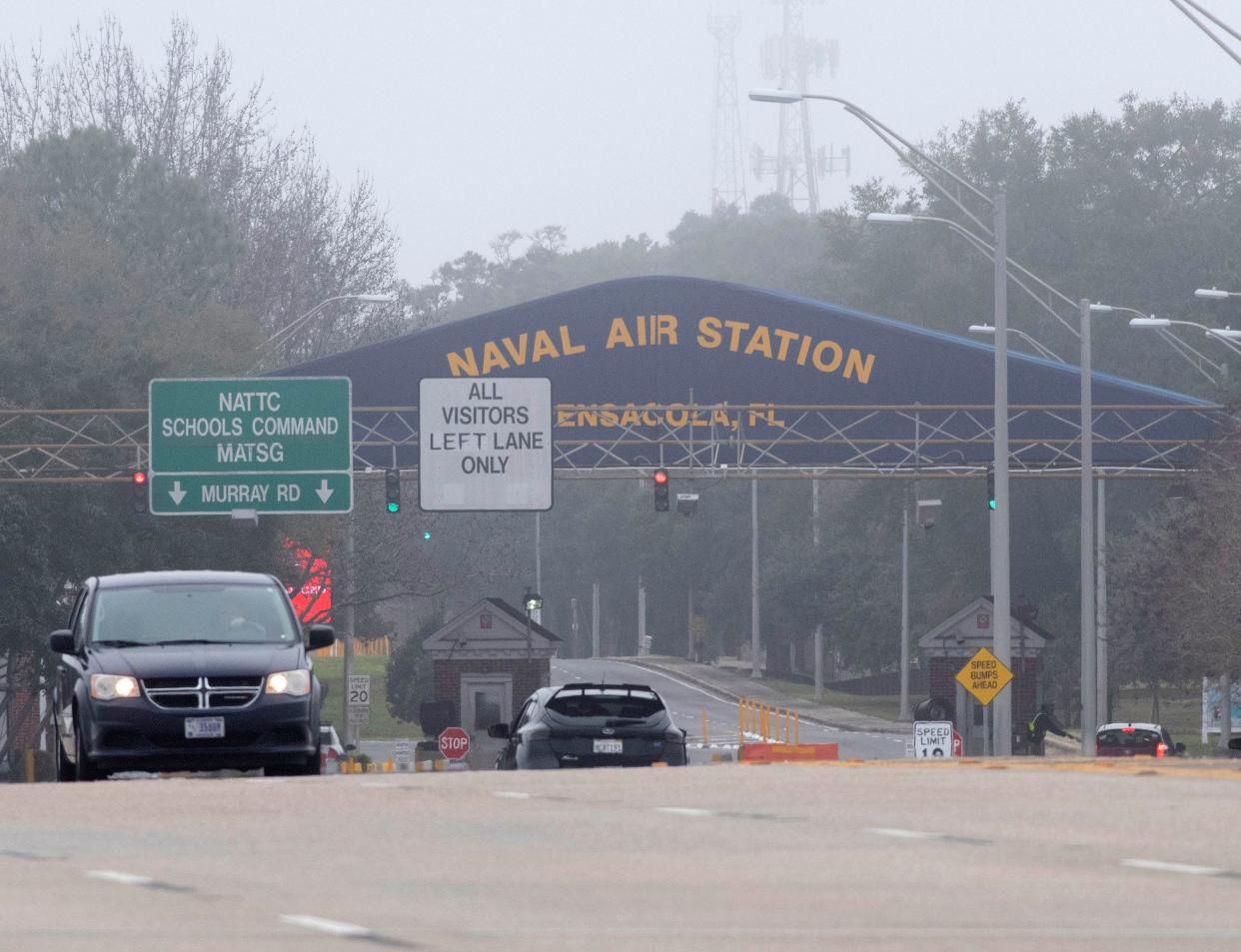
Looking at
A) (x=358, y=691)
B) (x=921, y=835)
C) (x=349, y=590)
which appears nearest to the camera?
(x=921, y=835)

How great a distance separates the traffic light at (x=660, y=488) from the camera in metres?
41.6

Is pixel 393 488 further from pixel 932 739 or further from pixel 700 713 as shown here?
pixel 700 713

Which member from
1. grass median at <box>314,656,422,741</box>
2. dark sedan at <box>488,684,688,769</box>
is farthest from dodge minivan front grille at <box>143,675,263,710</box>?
grass median at <box>314,656,422,741</box>

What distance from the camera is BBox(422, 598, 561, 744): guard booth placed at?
68250 millimetres

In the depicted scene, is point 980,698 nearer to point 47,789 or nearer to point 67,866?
point 47,789

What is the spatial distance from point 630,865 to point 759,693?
84195 millimetres

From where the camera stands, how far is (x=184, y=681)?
54.4ft

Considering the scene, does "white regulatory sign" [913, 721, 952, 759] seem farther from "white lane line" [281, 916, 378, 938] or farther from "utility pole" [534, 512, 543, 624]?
"utility pole" [534, 512, 543, 624]

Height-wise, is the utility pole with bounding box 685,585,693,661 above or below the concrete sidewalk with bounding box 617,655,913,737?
above

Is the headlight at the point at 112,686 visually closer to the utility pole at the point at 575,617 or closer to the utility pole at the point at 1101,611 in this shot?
the utility pole at the point at 1101,611

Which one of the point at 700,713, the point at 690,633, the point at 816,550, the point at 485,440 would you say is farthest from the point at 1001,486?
the point at 690,633

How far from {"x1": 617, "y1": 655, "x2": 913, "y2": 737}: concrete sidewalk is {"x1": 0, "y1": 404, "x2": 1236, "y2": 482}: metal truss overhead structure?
2726 cm

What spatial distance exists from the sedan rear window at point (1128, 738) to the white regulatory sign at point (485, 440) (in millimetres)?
14465

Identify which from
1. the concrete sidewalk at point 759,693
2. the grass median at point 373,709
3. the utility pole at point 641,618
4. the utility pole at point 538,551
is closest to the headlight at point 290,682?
the grass median at point 373,709
